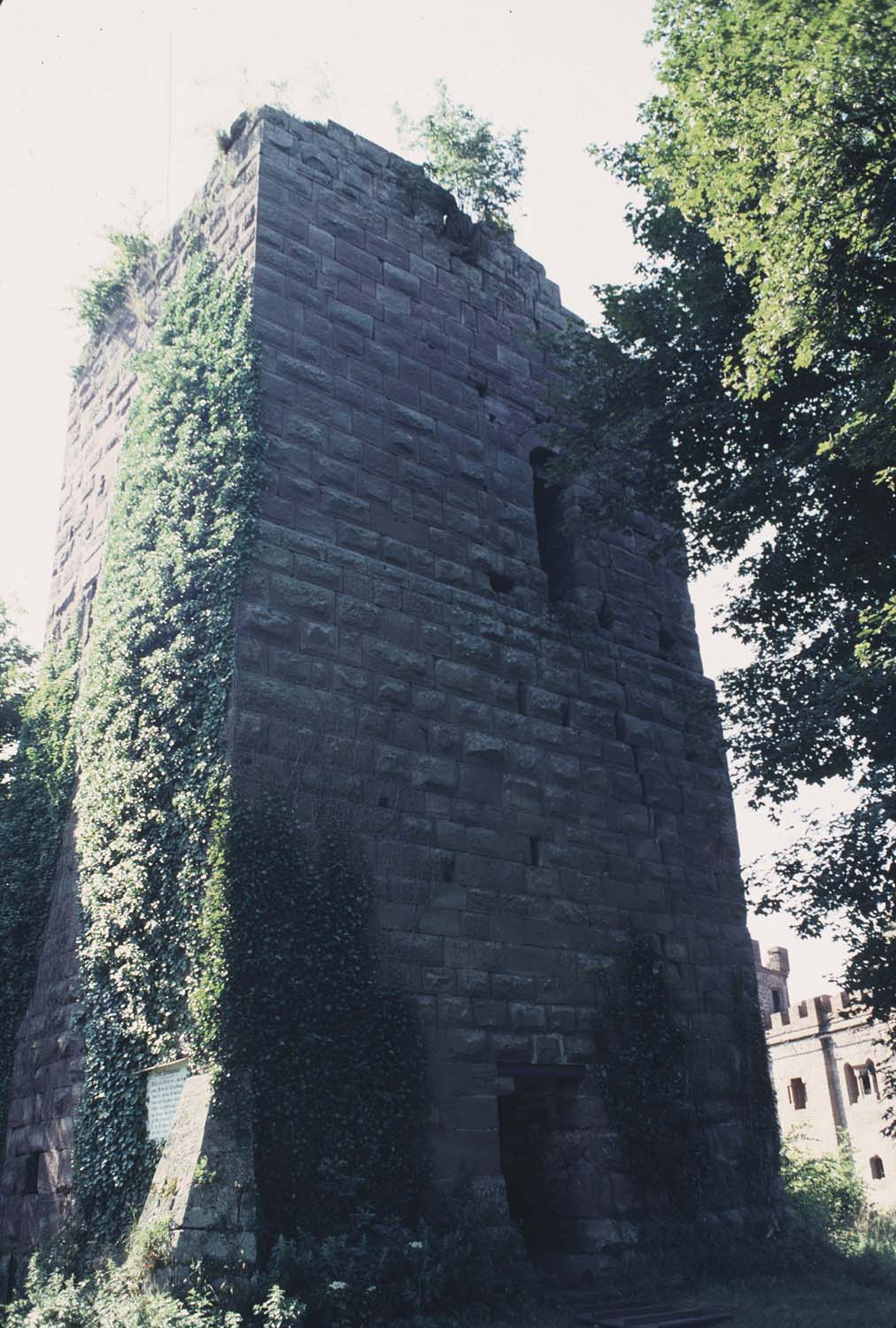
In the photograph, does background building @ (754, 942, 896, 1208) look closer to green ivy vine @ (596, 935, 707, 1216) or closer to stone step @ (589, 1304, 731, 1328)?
green ivy vine @ (596, 935, 707, 1216)

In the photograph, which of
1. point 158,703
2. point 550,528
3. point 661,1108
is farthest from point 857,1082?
point 158,703

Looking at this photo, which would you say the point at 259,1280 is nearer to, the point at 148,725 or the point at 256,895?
the point at 256,895

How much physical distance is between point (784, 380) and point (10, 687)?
30.0 feet

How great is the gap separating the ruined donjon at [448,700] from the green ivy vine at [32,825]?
Result: 189 millimetres

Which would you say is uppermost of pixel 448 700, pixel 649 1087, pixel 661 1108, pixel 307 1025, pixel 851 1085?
pixel 448 700

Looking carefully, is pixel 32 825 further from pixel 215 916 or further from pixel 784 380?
pixel 784 380

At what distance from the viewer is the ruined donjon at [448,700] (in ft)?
26.2

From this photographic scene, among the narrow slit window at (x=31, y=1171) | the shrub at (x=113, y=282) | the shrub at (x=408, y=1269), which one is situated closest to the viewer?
the shrub at (x=408, y=1269)

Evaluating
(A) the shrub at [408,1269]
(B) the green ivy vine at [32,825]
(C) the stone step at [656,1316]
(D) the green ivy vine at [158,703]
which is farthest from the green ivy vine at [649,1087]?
(B) the green ivy vine at [32,825]

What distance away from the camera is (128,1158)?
728 cm

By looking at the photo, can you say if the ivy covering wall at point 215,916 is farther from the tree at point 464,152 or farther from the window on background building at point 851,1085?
the window on background building at point 851,1085

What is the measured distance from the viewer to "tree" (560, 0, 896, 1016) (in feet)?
26.8

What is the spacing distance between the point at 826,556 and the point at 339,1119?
6.25 m

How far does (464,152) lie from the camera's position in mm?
11438
